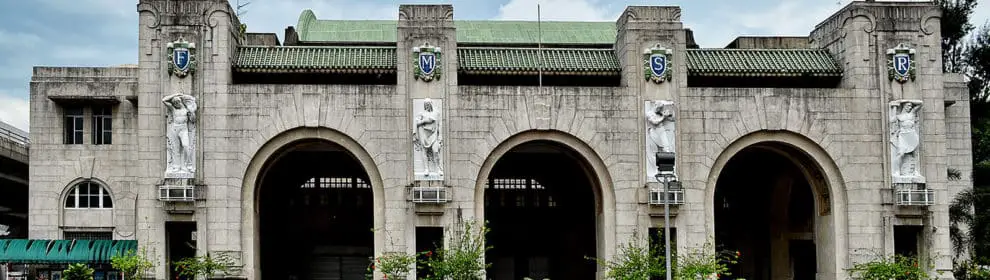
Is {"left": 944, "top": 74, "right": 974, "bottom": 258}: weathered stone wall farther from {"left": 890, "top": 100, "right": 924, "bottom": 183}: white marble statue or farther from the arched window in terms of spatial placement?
the arched window

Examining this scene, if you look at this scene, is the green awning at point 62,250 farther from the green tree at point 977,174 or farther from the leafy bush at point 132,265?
the green tree at point 977,174

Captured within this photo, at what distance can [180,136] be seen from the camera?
1404 inches

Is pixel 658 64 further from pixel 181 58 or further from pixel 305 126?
pixel 181 58

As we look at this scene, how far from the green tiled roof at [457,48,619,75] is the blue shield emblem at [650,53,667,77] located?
177 centimetres

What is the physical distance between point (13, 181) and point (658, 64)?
31610 mm

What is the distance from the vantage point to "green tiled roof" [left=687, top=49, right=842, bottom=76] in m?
38.6

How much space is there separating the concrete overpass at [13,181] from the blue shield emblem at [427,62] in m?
17.5

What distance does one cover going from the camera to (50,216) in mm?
38656

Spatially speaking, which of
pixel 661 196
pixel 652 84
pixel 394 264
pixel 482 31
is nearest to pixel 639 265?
pixel 661 196

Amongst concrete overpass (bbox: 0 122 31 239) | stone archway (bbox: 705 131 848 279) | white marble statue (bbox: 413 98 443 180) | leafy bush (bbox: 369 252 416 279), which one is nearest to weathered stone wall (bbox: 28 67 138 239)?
concrete overpass (bbox: 0 122 31 239)

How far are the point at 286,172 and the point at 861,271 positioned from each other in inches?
945

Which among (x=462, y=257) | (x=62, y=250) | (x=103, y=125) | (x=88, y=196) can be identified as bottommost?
(x=462, y=257)

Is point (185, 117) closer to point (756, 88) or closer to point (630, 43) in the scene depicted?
point (630, 43)

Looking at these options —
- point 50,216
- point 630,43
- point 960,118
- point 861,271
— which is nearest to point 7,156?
point 50,216
